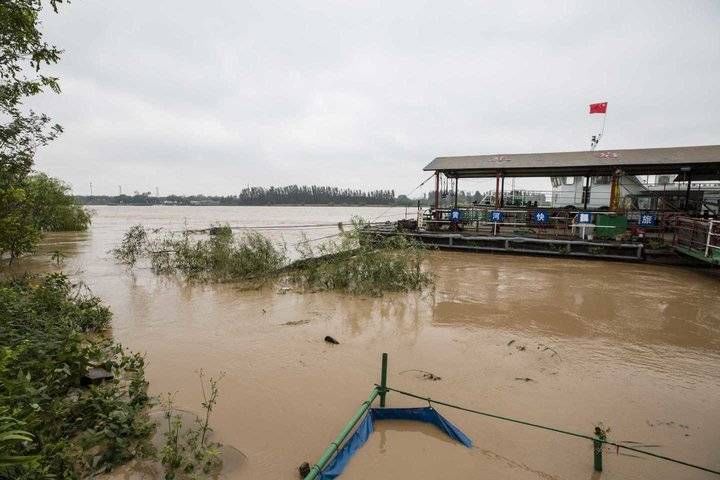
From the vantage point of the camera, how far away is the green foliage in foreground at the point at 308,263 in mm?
9898

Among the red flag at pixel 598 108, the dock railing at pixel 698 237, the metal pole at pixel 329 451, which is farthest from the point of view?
the red flag at pixel 598 108

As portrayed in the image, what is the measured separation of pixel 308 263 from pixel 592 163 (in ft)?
45.7

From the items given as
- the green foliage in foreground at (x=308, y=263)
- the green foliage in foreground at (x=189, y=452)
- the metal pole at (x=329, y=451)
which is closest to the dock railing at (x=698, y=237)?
the green foliage in foreground at (x=308, y=263)

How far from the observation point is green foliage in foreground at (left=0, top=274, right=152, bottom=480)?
2.78 m

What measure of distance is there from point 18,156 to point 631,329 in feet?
38.5

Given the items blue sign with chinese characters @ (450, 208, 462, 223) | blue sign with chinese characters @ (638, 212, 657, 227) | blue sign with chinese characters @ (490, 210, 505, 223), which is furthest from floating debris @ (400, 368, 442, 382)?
blue sign with chinese characters @ (638, 212, 657, 227)

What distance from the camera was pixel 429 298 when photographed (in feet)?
29.9

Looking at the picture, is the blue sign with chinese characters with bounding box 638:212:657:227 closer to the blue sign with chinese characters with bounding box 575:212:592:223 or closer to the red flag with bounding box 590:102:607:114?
the blue sign with chinese characters with bounding box 575:212:592:223

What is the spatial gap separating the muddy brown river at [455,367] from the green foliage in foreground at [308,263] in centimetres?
74

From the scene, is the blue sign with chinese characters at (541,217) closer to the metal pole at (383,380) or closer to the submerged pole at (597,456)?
the submerged pole at (597,456)

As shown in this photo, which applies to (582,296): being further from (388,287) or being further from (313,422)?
(313,422)

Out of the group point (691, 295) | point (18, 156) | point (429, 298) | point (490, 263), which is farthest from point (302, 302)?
point (691, 295)

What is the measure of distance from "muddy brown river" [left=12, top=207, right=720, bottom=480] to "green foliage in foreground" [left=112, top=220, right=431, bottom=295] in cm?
74

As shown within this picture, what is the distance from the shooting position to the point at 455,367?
213 inches
